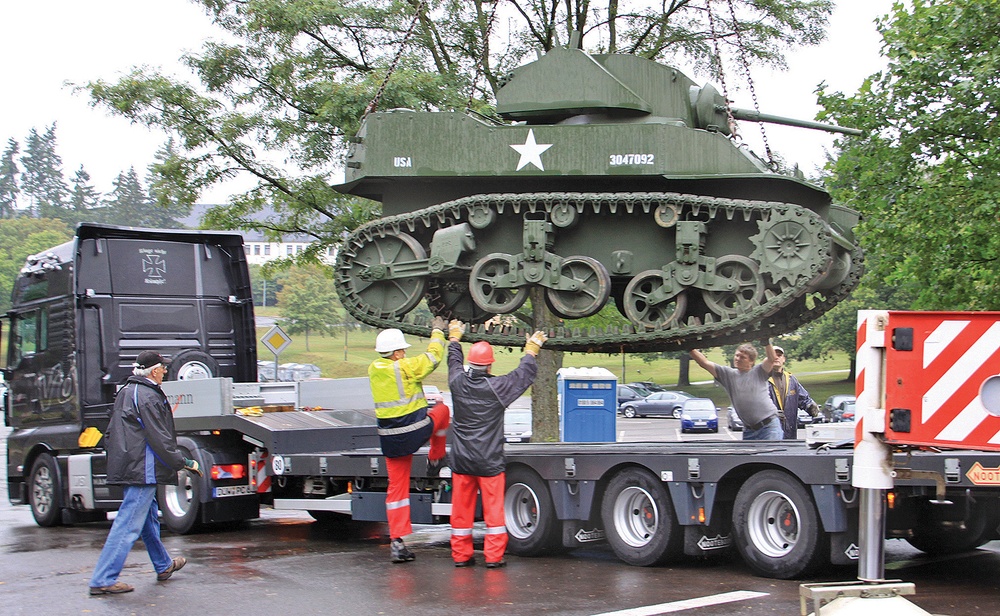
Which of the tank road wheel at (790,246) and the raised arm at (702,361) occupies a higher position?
the tank road wheel at (790,246)

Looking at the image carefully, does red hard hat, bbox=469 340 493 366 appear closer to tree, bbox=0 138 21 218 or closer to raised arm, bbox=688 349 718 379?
raised arm, bbox=688 349 718 379

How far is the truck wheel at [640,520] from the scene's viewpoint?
8602mm

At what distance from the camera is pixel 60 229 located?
84688 millimetres

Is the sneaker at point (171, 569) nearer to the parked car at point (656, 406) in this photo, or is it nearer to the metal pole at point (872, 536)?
the metal pole at point (872, 536)

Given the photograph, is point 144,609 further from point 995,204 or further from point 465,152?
point 995,204

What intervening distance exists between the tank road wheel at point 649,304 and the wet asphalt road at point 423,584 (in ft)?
7.03

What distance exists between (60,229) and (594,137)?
81510mm

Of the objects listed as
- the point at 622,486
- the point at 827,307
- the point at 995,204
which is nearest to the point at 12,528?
the point at 622,486

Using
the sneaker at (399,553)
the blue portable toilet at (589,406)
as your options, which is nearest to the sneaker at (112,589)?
the sneaker at (399,553)

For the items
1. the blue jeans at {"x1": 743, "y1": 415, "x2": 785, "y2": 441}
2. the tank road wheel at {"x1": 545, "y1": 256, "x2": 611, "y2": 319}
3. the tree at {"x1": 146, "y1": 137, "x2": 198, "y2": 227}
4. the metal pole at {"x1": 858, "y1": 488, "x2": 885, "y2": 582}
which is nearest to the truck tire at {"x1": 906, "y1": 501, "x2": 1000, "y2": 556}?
the blue jeans at {"x1": 743, "y1": 415, "x2": 785, "y2": 441}

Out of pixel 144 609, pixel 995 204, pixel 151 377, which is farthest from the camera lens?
pixel 995 204

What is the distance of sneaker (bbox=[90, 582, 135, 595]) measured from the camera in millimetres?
7844

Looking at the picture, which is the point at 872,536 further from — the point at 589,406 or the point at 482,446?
the point at 589,406

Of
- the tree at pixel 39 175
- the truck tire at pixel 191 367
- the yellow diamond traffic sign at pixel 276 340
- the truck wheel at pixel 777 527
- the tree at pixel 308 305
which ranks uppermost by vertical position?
the tree at pixel 39 175
